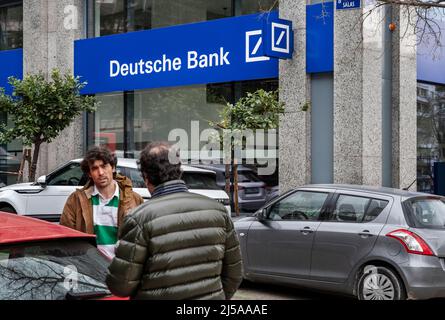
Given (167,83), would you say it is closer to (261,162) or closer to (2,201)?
(261,162)

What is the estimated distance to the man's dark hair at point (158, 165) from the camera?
11.6 ft

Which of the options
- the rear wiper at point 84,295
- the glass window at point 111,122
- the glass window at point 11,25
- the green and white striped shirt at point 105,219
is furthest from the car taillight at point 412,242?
the glass window at point 11,25

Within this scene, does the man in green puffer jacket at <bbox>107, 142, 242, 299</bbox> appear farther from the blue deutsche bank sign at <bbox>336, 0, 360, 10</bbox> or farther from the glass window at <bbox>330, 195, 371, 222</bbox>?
the blue deutsche bank sign at <bbox>336, 0, 360, 10</bbox>

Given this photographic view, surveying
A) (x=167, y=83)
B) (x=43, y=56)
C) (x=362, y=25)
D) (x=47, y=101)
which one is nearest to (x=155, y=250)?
(x=362, y=25)

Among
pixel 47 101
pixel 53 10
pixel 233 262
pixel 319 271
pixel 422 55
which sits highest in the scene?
pixel 53 10

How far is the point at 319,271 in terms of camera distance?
8.29 metres

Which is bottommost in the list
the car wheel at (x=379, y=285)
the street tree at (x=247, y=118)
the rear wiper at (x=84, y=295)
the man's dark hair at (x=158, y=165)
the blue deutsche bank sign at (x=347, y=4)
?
the car wheel at (x=379, y=285)

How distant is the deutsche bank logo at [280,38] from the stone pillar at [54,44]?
682 centimetres

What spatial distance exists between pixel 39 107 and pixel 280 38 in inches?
213

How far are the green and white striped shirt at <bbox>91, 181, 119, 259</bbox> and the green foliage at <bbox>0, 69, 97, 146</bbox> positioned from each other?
Result: 9.70m

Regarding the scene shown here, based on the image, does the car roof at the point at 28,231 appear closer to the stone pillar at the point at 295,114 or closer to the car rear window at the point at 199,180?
the car rear window at the point at 199,180

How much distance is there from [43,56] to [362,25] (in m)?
9.75

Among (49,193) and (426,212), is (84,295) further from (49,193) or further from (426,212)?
(49,193)

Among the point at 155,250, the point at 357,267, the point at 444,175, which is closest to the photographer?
the point at 155,250
